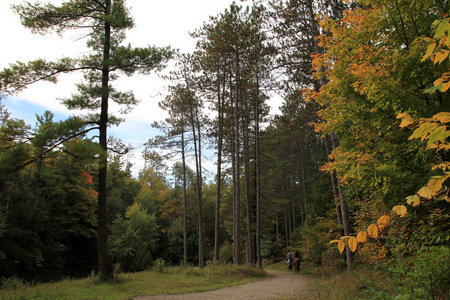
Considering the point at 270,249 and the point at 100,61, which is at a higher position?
the point at 100,61

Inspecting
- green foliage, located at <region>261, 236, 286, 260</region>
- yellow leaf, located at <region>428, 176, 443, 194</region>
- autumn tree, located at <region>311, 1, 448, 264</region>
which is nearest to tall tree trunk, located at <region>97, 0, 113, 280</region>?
autumn tree, located at <region>311, 1, 448, 264</region>

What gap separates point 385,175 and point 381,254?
293 centimetres

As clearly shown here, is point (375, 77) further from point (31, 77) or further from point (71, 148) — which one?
point (31, 77)

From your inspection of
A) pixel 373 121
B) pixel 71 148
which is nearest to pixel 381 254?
pixel 373 121

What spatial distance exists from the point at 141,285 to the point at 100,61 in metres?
8.05

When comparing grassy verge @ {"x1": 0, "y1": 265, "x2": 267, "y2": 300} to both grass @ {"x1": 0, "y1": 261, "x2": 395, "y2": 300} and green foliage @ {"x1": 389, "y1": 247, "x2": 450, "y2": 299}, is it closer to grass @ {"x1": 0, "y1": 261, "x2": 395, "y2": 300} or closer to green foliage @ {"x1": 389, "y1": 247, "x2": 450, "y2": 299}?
grass @ {"x1": 0, "y1": 261, "x2": 395, "y2": 300}

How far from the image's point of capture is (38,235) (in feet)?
86.5

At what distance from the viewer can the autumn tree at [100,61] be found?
884cm

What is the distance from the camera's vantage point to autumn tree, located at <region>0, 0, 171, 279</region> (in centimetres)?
884

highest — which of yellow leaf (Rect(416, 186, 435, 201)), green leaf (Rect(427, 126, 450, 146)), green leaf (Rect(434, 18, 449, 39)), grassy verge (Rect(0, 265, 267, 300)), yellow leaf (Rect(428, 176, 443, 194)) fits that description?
green leaf (Rect(434, 18, 449, 39))

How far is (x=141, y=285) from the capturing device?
9305 mm

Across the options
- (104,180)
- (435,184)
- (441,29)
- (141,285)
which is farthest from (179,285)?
(441,29)

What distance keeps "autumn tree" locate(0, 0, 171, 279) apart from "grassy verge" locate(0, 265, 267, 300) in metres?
0.85

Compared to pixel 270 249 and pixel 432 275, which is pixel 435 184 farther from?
pixel 270 249
